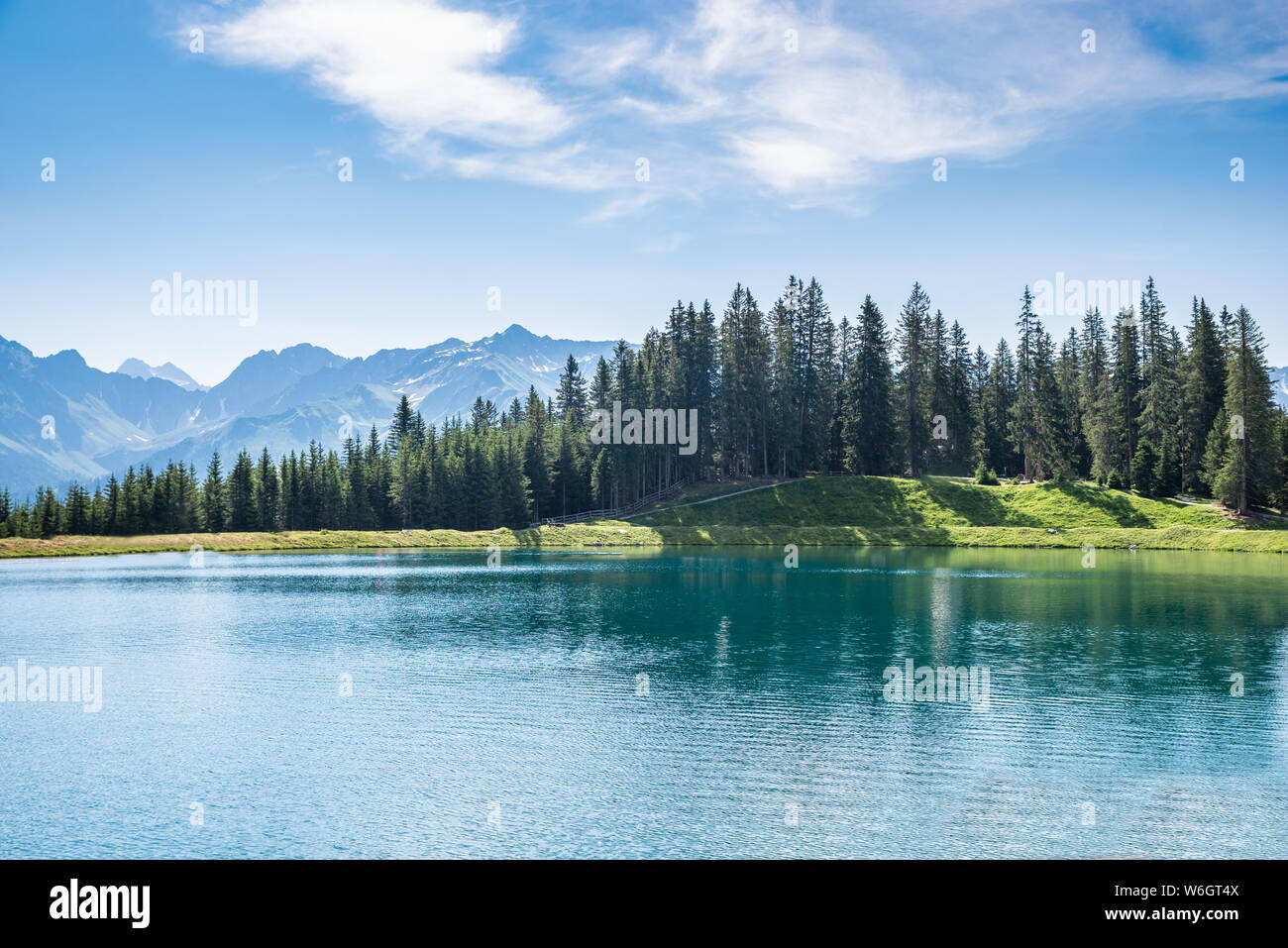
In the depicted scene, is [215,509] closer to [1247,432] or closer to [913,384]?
[913,384]

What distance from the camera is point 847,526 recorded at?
121 meters

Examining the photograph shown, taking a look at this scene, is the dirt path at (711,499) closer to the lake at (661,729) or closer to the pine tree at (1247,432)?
the pine tree at (1247,432)

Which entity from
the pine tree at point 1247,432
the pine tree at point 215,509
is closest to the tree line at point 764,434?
the pine tree at point 215,509

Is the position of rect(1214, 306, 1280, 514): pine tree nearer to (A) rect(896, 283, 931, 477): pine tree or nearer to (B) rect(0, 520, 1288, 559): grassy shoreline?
(B) rect(0, 520, 1288, 559): grassy shoreline

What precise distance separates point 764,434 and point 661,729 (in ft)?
377

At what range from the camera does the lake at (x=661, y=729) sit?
20.1 m

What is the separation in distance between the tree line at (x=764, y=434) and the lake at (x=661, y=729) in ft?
256

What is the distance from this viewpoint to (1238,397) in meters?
109

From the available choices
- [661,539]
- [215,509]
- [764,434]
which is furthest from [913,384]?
[215,509]

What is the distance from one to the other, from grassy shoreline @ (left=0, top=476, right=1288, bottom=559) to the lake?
172 feet

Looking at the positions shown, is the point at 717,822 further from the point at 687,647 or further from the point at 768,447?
the point at 768,447

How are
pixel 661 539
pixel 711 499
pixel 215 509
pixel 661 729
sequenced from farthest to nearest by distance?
pixel 215 509 < pixel 711 499 < pixel 661 539 < pixel 661 729

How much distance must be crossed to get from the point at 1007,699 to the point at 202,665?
35255 mm

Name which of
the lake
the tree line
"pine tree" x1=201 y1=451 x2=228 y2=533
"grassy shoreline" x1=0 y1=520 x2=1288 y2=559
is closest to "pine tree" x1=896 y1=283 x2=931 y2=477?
the tree line
